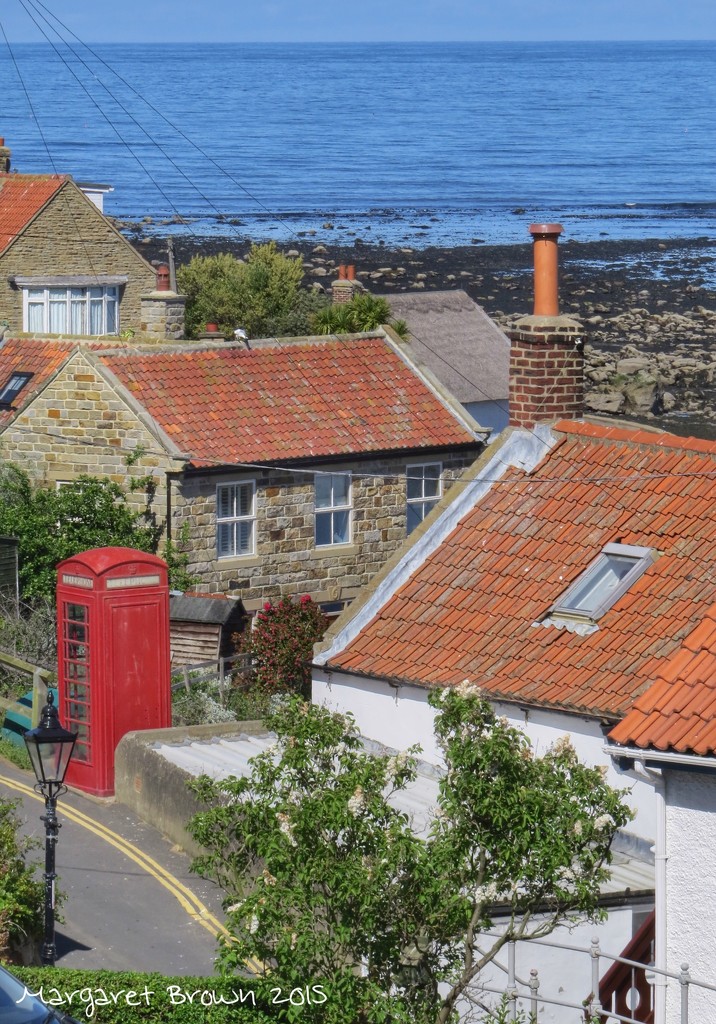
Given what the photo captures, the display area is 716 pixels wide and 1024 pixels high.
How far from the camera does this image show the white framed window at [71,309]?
41.5 metres

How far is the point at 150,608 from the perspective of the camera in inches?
744

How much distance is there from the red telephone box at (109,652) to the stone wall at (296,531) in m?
7.98

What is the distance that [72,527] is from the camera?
88.2 feet

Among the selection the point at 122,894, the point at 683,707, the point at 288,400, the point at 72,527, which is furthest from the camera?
the point at 288,400

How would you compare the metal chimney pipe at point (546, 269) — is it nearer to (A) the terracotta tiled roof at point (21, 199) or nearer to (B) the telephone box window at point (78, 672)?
(B) the telephone box window at point (78, 672)

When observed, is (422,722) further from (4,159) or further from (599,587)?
(4,159)

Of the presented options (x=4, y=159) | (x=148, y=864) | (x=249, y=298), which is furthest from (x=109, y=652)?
(x=249, y=298)

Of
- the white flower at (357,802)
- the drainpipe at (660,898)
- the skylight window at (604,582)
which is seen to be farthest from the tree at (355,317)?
the white flower at (357,802)

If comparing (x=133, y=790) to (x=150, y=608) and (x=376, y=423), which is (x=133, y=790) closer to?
(x=150, y=608)

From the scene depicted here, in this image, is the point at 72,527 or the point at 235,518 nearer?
the point at 72,527

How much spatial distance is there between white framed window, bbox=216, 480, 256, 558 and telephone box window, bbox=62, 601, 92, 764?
27.9 feet

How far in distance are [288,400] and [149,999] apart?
18.0 metres

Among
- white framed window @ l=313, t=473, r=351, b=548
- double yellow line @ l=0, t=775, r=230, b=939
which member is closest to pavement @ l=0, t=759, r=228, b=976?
double yellow line @ l=0, t=775, r=230, b=939

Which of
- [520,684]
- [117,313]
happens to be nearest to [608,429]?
[520,684]
